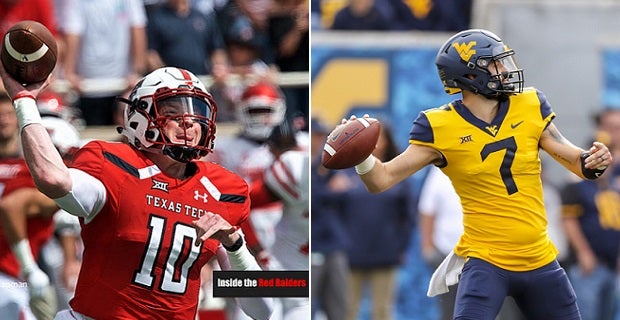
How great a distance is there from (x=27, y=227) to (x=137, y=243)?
9.71 feet

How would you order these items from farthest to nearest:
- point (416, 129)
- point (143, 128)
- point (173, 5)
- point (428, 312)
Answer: point (428, 312) < point (173, 5) < point (416, 129) < point (143, 128)

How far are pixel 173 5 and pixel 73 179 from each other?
444 cm

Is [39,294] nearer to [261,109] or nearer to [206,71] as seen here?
[261,109]

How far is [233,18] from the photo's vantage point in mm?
9133

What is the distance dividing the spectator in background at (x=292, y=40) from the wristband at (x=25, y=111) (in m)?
4.24

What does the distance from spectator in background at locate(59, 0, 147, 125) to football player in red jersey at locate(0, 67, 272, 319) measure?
11.6 feet

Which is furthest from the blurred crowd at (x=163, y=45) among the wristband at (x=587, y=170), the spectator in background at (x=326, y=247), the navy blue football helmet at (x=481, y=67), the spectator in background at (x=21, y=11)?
the wristband at (x=587, y=170)

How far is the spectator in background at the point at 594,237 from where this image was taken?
31.8 feet

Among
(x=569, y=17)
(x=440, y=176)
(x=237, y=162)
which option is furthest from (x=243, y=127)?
(x=569, y=17)

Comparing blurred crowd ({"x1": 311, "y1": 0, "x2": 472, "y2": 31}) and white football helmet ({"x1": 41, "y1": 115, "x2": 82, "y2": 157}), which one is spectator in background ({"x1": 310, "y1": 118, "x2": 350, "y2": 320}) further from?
white football helmet ({"x1": 41, "y1": 115, "x2": 82, "y2": 157})

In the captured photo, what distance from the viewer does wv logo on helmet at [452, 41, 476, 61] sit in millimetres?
5810

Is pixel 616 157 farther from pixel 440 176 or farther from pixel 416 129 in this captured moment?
pixel 416 129

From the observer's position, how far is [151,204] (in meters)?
4.81

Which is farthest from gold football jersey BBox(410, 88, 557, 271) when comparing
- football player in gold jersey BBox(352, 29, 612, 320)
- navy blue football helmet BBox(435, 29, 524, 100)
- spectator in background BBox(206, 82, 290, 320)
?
spectator in background BBox(206, 82, 290, 320)
